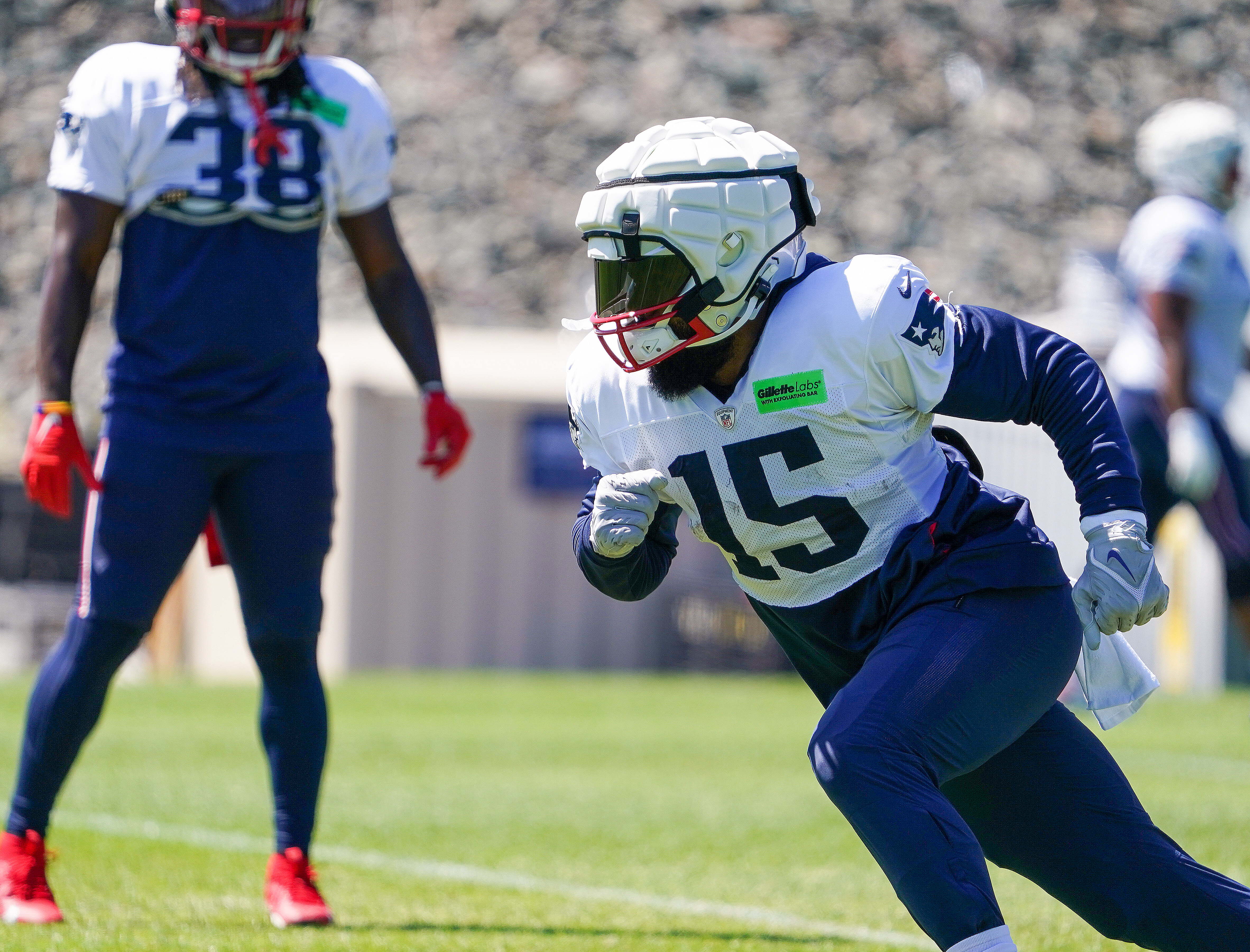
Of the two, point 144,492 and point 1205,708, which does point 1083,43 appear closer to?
point 1205,708

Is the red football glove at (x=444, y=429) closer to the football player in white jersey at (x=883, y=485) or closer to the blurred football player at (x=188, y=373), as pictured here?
the blurred football player at (x=188, y=373)

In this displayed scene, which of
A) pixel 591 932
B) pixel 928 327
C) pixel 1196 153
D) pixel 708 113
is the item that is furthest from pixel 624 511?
pixel 708 113

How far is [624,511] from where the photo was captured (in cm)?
289

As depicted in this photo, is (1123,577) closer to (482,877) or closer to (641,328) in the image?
(641,328)

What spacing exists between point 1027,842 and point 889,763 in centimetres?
46

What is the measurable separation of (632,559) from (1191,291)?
13.1ft

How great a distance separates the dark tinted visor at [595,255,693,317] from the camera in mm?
2926

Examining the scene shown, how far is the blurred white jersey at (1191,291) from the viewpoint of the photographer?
21.0 ft

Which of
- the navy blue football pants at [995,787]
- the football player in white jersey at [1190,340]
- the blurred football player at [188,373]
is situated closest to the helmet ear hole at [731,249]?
the navy blue football pants at [995,787]

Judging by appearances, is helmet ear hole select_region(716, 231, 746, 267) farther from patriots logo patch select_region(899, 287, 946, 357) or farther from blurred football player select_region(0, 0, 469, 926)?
blurred football player select_region(0, 0, 469, 926)

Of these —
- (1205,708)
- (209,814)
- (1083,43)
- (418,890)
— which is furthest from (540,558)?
(1083,43)

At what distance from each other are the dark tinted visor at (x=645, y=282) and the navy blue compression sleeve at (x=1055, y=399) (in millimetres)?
444

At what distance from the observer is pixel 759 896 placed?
451 cm

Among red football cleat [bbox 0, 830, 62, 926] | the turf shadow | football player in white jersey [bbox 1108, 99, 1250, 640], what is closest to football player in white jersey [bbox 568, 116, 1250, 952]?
the turf shadow
